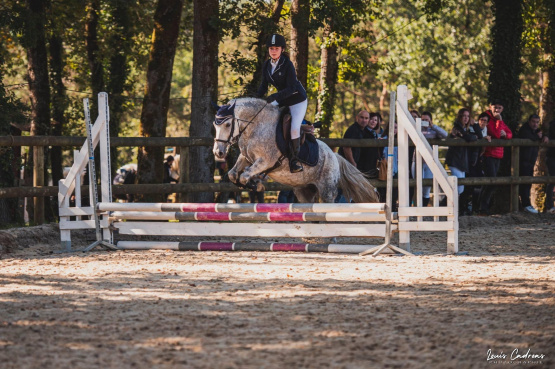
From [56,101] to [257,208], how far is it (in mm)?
11295

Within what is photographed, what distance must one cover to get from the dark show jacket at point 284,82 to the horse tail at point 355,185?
148 cm

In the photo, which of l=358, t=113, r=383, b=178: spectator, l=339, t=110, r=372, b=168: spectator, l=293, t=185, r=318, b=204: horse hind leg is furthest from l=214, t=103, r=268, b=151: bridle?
l=358, t=113, r=383, b=178: spectator

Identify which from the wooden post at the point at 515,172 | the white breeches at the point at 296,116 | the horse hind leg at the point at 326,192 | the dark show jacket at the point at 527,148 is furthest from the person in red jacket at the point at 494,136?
the white breeches at the point at 296,116

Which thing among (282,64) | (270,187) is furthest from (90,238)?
(282,64)

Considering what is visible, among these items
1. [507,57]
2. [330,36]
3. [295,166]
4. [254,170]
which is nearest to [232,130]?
[254,170]

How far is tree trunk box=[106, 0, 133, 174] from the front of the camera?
1958 cm

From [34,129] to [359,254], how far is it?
9.70m

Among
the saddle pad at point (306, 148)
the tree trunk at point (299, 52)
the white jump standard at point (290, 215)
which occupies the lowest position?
the white jump standard at point (290, 215)

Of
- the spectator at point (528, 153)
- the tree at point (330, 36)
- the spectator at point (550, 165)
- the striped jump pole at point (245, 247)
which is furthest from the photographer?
the spectator at point (550, 165)

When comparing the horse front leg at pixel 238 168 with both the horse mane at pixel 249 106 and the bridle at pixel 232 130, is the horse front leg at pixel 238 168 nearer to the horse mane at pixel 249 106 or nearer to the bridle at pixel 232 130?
the bridle at pixel 232 130

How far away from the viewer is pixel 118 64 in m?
20.8

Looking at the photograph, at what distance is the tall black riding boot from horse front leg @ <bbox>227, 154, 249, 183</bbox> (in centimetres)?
60

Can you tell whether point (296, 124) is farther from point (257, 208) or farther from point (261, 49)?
point (261, 49)

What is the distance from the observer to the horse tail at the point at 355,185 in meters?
11.0
